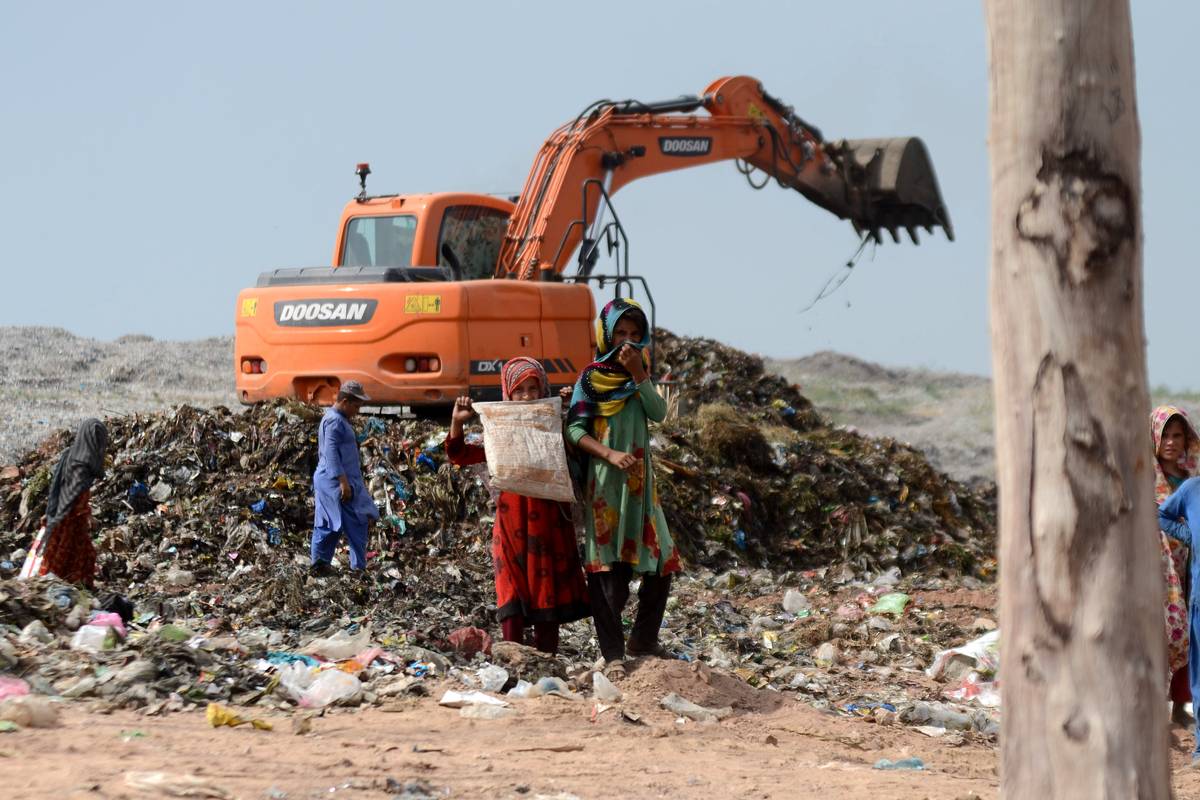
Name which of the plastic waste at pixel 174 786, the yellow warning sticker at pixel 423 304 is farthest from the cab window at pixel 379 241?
the plastic waste at pixel 174 786

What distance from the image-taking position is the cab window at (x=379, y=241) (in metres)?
12.2

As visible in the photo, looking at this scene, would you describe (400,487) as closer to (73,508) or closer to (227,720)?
(73,508)

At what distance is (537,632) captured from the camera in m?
6.73

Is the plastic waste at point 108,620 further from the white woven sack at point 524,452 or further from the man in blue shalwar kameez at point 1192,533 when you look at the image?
the man in blue shalwar kameez at point 1192,533

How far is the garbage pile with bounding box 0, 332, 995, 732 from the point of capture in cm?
645

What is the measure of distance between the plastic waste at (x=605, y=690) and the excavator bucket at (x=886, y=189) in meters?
9.28

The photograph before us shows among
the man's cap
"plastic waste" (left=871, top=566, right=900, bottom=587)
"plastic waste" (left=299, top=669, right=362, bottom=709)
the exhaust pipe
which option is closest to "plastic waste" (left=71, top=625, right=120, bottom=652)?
"plastic waste" (left=299, top=669, right=362, bottom=709)

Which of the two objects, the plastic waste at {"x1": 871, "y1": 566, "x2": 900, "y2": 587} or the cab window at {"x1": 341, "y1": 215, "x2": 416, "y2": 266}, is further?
the cab window at {"x1": 341, "y1": 215, "x2": 416, "y2": 266}

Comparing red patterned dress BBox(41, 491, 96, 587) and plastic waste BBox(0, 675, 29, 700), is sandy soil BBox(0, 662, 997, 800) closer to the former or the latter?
plastic waste BBox(0, 675, 29, 700)

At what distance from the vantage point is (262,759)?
16.4 ft

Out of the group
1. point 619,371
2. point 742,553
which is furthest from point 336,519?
point 742,553

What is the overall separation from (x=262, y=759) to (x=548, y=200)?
8.07 m

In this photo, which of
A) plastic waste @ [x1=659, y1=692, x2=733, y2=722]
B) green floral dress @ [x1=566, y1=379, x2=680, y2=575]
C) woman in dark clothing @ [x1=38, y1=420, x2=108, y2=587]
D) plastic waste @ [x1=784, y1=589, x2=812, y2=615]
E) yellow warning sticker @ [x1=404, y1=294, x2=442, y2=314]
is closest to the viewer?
plastic waste @ [x1=659, y1=692, x2=733, y2=722]

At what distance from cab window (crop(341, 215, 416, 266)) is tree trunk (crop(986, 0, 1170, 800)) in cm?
908
